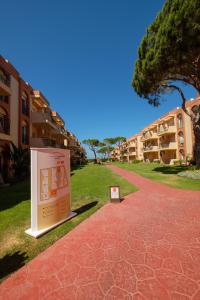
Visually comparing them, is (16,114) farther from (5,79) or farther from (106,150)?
(106,150)

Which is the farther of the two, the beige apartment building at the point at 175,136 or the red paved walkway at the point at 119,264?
the beige apartment building at the point at 175,136

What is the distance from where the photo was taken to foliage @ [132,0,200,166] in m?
12.7

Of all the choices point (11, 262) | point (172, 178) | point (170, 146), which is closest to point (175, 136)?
point (170, 146)

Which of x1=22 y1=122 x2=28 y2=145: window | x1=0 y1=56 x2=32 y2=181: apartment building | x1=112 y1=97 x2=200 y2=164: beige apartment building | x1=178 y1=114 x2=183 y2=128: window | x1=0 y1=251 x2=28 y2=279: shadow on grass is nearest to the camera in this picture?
x1=0 y1=251 x2=28 y2=279: shadow on grass

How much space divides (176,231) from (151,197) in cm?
433

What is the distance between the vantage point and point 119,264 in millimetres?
3832

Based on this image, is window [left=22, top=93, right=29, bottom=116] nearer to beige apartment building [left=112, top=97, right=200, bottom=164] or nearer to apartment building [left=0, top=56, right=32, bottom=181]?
apartment building [left=0, top=56, right=32, bottom=181]

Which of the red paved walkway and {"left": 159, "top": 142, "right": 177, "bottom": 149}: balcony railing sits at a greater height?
{"left": 159, "top": 142, "right": 177, "bottom": 149}: balcony railing

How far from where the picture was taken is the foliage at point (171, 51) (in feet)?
41.5

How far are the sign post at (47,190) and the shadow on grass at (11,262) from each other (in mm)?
894

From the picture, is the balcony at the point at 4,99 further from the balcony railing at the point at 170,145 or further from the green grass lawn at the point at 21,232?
the balcony railing at the point at 170,145

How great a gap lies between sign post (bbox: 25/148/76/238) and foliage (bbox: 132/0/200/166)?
1333 centimetres

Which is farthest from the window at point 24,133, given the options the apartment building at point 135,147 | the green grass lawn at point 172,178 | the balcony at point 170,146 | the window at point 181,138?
the apartment building at point 135,147

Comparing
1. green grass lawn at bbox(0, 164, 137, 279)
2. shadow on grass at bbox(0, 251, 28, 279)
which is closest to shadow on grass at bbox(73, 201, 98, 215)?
green grass lawn at bbox(0, 164, 137, 279)
